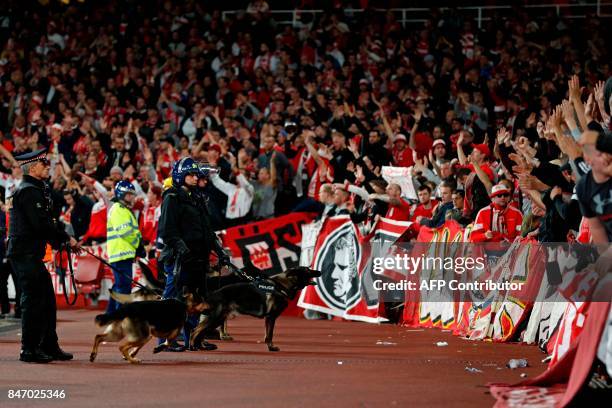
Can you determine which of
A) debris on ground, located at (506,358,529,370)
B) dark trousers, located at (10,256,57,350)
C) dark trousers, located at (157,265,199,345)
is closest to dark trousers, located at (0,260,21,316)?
dark trousers, located at (157,265,199,345)

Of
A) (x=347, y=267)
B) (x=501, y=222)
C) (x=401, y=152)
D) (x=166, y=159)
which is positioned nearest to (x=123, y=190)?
(x=347, y=267)

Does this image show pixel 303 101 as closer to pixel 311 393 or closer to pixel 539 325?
pixel 539 325

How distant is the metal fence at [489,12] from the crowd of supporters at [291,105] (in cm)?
29

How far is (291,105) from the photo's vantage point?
859 inches

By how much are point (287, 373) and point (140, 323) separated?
5.35ft

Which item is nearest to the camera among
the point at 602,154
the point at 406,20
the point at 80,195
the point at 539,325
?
the point at 602,154

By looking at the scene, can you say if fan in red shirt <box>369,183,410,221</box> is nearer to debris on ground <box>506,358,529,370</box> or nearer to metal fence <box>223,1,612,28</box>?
debris on ground <box>506,358,529,370</box>

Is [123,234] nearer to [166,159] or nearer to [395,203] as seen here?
[395,203]

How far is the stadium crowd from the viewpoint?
16.9m

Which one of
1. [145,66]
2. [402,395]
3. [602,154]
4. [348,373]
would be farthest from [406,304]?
[145,66]

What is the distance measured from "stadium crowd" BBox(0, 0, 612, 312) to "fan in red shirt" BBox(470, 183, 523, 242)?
3cm

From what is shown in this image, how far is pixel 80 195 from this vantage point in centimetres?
2077

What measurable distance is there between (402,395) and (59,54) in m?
21.9

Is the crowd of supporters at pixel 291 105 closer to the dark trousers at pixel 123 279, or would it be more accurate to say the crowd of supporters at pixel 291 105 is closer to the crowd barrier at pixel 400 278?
the crowd barrier at pixel 400 278
